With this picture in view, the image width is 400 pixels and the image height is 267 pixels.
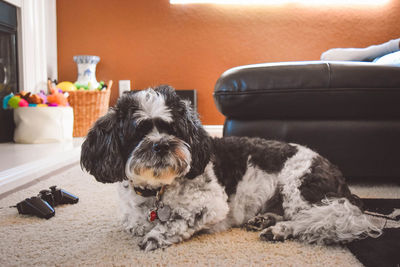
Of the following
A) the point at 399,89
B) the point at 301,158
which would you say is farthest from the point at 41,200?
the point at 399,89

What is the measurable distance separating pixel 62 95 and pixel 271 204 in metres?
2.97

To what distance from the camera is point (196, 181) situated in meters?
1.26

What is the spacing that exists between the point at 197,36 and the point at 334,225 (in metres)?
3.79

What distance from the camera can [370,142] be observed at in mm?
Result: 1940

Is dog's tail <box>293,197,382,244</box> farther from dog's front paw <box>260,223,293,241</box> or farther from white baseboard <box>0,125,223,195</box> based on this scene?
white baseboard <box>0,125,223,195</box>

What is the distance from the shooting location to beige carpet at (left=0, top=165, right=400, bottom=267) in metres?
1.02

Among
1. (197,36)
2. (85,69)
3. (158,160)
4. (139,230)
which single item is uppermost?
(197,36)

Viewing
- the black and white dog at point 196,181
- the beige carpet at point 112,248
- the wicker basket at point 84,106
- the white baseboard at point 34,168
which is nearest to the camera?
the beige carpet at point 112,248

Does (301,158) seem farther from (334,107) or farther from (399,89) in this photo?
(399,89)

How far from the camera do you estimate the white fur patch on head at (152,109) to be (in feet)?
3.68

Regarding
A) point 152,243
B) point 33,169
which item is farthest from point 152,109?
point 33,169

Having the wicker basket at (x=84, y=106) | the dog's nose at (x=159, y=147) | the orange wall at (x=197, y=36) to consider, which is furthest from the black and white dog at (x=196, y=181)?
the orange wall at (x=197, y=36)

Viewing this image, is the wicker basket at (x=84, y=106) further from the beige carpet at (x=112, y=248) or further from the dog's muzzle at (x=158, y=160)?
the dog's muzzle at (x=158, y=160)

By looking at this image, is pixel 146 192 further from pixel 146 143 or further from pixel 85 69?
pixel 85 69
